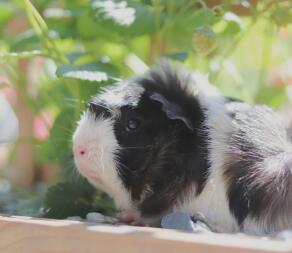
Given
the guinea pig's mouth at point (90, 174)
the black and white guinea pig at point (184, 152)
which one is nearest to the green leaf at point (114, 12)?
the black and white guinea pig at point (184, 152)

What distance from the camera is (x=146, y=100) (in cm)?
80

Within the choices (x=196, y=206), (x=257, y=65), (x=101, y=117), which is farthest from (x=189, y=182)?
(x=257, y=65)

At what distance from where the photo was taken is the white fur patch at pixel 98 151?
2.57 ft

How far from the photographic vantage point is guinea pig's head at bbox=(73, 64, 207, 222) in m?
0.78

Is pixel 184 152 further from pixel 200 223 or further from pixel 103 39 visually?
pixel 103 39

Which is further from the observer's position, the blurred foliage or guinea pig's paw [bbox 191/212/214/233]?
the blurred foliage

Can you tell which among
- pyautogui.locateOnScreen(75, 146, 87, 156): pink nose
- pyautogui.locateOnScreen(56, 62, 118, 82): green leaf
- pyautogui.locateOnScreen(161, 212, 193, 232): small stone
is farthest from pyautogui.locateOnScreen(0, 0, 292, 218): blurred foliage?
pyautogui.locateOnScreen(161, 212, 193, 232): small stone

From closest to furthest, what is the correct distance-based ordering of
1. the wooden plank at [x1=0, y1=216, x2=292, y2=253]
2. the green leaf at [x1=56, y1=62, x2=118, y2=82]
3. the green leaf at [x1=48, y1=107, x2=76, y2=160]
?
the wooden plank at [x1=0, y1=216, x2=292, y2=253] → the green leaf at [x1=56, y1=62, x2=118, y2=82] → the green leaf at [x1=48, y1=107, x2=76, y2=160]

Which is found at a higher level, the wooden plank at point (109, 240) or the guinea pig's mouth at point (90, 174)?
the guinea pig's mouth at point (90, 174)

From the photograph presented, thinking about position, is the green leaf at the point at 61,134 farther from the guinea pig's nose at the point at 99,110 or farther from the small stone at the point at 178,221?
the small stone at the point at 178,221

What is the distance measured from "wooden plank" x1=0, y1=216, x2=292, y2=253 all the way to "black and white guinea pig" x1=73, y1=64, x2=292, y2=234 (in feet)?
0.58

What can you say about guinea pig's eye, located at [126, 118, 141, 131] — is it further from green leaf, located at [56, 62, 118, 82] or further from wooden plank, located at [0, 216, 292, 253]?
wooden plank, located at [0, 216, 292, 253]

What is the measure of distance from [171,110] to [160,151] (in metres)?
0.06

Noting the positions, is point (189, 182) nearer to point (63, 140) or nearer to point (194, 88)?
point (194, 88)
